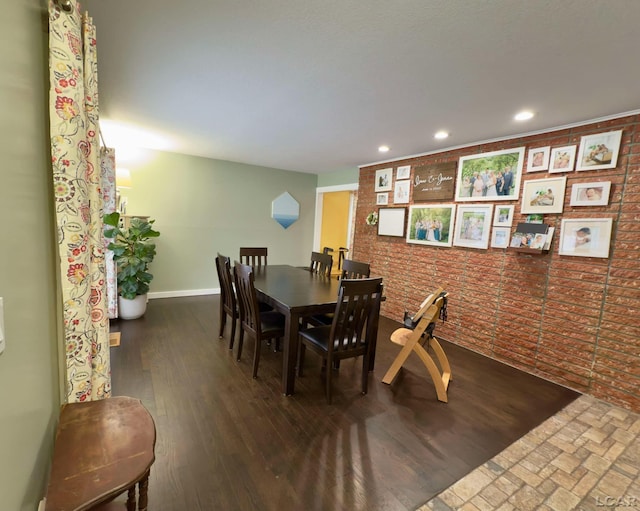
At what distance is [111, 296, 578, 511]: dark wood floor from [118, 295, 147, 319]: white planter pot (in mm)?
588

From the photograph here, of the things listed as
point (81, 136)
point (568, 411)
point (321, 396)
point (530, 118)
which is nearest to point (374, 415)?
point (321, 396)

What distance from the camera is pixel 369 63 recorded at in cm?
188

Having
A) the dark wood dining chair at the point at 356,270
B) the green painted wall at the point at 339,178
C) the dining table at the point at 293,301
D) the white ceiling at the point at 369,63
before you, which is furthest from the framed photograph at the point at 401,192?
the dining table at the point at 293,301

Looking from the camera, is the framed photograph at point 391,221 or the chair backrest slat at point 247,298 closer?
the chair backrest slat at point 247,298

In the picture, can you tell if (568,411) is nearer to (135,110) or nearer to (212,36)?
(212,36)

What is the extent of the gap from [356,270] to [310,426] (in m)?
1.63

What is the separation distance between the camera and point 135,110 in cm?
294

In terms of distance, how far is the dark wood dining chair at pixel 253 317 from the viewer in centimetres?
243

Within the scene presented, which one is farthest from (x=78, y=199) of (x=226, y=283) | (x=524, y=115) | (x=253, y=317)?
(x=524, y=115)

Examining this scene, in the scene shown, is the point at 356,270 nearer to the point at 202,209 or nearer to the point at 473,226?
the point at 473,226

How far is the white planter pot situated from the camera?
12.2 ft

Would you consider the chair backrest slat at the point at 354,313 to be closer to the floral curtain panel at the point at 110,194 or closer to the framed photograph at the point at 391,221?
the framed photograph at the point at 391,221

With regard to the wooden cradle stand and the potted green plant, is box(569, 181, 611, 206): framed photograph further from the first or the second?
the potted green plant

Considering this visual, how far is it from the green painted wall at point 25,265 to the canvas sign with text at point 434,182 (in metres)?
3.76
